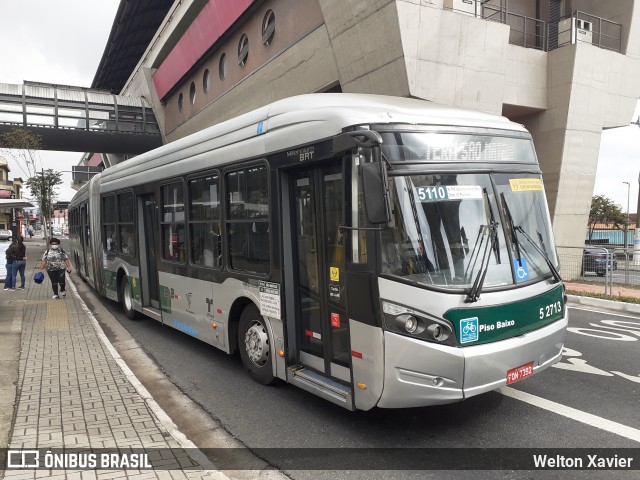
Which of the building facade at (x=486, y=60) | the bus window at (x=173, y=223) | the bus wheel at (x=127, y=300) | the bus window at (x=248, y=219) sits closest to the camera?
the bus window at (x=248, y=219)

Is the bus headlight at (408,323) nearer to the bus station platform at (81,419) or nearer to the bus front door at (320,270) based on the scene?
the bus front door at (320,270)

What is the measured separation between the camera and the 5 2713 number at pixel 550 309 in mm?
4414

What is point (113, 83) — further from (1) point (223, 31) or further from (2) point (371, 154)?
(2) point (371, 154)

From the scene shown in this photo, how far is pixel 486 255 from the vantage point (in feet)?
13.2

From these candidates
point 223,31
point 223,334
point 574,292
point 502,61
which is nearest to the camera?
point 223,334

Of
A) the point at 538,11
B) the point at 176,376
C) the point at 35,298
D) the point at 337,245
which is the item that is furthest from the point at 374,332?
the point at 538,11

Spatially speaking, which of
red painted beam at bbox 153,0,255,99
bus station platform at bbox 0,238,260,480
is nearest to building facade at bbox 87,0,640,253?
red painted beam at bbox 153,0,255,99

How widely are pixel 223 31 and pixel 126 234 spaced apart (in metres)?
18.4

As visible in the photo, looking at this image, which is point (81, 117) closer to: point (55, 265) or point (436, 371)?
point (55, 265)

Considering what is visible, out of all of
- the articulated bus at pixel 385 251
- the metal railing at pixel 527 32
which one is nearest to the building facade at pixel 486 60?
the metal railing at pixel 527 32

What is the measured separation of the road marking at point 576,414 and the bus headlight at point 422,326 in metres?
1.81

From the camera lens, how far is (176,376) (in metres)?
6.24

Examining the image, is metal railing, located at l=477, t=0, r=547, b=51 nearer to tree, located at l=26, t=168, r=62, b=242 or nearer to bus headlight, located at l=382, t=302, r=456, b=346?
bus headlight, located at l=382, t=302, r=456, b=346

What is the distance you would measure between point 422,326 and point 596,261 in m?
11.3
